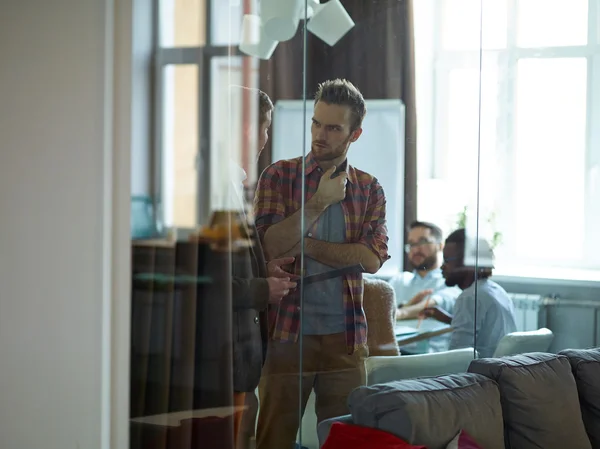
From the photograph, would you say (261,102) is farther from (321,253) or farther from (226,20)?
(321,253)

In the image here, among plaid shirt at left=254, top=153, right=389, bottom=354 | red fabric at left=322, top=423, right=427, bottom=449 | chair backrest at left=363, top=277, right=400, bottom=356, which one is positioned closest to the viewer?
red fabric at left=322, top=423, right=427, bottom=449

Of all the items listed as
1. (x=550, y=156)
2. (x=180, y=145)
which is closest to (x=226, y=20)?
(x=180, y=145)

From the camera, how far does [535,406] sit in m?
2.61

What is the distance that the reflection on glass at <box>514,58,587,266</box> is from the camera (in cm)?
321

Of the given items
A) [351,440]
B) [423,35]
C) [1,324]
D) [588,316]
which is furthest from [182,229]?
[588,316]

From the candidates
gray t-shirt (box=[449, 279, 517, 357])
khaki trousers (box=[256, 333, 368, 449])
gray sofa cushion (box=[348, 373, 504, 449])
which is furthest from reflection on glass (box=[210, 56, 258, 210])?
gray t-shirt (box=[449, 279, 517, 357])

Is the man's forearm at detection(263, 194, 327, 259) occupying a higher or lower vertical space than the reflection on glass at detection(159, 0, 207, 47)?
lower

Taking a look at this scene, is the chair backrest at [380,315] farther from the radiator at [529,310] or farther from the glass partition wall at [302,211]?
the radiator at [529,310]

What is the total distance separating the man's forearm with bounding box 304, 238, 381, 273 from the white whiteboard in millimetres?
61

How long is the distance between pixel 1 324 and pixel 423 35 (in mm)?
1820

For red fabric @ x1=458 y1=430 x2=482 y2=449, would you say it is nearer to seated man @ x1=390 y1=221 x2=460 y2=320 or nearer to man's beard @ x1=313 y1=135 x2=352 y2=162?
seated man @ x1=390 y1=221 x2=460 y2=320

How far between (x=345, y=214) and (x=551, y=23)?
1.24 m

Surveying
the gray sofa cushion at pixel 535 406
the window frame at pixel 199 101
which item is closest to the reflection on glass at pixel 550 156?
the gray sofa cushion at pixel 535 406

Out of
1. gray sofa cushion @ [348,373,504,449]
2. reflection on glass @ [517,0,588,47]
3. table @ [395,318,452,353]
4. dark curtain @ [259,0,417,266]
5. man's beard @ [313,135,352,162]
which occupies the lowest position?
gray sofa cushion @ [348,373,504,449]
